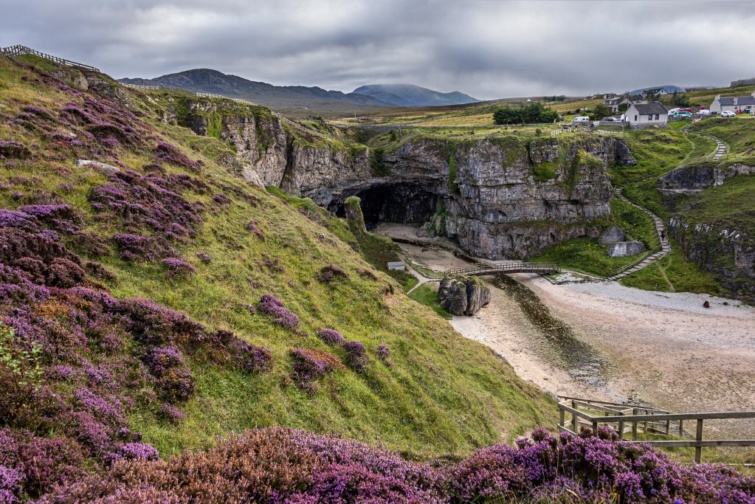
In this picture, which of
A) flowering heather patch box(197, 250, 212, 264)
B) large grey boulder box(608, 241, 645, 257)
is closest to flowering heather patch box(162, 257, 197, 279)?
flowering heather patch box(197, 250, 212, 264)

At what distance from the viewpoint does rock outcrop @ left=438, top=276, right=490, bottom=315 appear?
51.7m

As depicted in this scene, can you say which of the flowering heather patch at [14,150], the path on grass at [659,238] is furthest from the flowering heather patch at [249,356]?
the path on grass at [659,238]

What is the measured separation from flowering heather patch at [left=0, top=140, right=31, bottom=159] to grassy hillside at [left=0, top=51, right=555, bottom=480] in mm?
64

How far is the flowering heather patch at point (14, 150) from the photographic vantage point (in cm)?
2237

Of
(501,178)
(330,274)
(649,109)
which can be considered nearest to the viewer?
(330,274)

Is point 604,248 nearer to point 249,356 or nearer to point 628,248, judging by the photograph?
point 628,248

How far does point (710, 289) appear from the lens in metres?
57.0

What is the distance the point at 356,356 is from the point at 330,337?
1796 mm

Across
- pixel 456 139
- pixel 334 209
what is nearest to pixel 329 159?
pixel 334 209

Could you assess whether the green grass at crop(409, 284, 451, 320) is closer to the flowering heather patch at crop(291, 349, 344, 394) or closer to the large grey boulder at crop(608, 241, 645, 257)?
the flowering heather patch at crop(291, 349, 344, 394)

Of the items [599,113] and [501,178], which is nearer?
[501,178]

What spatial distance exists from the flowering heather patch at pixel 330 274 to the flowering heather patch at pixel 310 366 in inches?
414

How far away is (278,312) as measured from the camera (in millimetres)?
20922

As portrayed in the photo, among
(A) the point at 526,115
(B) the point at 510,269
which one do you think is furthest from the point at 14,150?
(A) the point at 526,115
